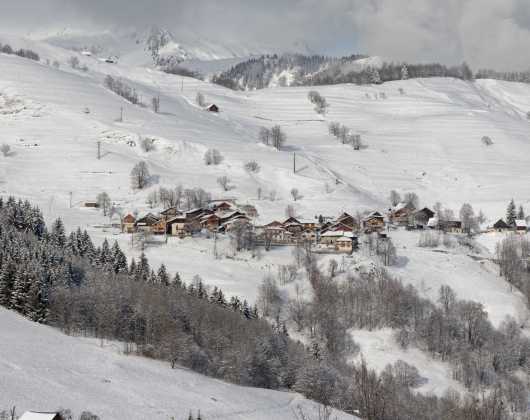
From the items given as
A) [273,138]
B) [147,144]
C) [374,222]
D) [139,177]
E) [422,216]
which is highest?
[273,138]

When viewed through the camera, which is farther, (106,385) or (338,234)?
(338,234)

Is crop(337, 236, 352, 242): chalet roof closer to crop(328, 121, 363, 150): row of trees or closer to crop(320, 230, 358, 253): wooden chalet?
crop(320, 230, 358, 253): wooden chalet

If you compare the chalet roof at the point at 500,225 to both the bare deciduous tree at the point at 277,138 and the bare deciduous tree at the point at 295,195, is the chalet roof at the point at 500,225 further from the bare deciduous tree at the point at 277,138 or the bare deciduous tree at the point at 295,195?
the bare deciduous tree at the point at 277,138

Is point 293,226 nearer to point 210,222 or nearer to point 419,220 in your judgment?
point 210,222

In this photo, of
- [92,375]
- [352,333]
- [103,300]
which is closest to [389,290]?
[352,333]

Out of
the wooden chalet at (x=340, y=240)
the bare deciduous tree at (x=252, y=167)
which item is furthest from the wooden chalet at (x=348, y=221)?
the bare deciduous tree at (x=252, y=167)

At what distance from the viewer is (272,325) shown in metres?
64.9

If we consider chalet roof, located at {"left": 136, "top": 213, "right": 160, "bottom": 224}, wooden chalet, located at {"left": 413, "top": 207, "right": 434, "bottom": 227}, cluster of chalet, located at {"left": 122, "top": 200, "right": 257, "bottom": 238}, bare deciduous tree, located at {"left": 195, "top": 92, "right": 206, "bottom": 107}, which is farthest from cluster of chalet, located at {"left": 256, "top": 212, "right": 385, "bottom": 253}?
bare deciduous tree, located at {"left": 195, "top": 92, "right": 206, "bottom": 107}

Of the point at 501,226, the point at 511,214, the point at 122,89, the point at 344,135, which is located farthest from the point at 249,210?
the point at 122,89

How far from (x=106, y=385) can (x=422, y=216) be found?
76.9 meters

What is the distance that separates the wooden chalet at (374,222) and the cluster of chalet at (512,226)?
59.8ft

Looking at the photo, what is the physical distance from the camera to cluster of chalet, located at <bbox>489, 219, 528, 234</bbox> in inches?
3995

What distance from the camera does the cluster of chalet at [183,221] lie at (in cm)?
8712

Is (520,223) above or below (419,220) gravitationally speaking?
above
